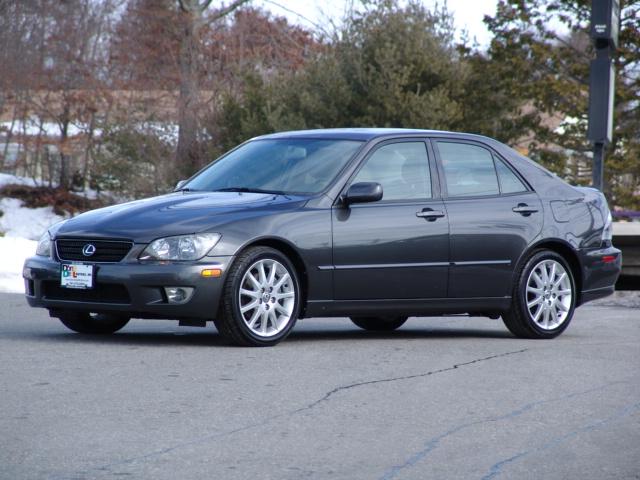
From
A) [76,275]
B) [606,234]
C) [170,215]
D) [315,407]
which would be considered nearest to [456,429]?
[315,407]

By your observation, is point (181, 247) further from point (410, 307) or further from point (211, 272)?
point (410, 307)

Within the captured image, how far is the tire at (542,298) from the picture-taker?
10.3m

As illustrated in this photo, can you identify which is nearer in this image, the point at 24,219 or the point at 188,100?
the point at 24,219

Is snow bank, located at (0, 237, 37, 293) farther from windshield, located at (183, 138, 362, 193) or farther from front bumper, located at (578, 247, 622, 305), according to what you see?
front bumper, located at (578, 247, 622, 305)

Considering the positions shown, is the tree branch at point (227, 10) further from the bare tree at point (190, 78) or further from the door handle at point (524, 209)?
the door handle at point (524, 209)

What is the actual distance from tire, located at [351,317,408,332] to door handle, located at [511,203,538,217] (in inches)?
58.4

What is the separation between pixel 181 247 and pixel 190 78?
102 feet

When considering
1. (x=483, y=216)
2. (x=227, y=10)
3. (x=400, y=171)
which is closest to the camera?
(x=400, y=171)

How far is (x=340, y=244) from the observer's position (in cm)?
932

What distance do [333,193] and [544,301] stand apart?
2132 millimetres

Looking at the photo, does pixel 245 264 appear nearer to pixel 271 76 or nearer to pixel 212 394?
pixel 212 394

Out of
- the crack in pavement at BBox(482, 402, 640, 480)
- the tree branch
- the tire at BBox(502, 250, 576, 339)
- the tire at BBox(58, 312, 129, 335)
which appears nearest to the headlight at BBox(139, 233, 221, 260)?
the tire at BBox(58, 312, 129, 335)

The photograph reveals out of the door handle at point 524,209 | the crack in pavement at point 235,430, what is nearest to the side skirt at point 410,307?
the door handle at point 524,209

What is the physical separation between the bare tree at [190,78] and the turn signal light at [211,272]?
26313 mm
